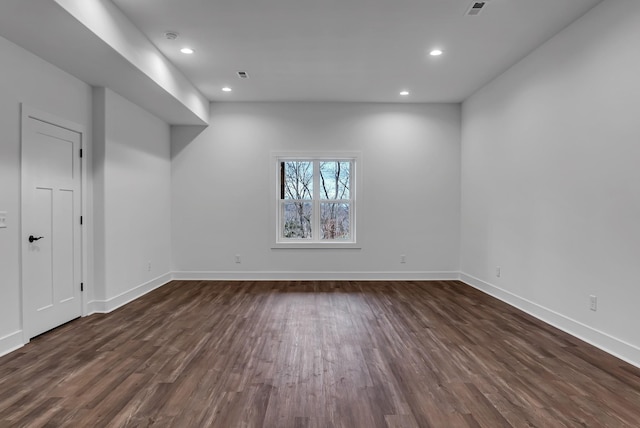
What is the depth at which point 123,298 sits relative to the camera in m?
4.30

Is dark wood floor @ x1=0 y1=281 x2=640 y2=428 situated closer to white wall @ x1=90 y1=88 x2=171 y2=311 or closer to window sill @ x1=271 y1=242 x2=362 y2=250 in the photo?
white wall @ x1=90 y1=88 x2=171 y2=311

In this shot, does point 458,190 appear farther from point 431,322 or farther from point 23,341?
point 23,341

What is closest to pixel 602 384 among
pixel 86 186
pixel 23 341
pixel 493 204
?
pixel 493 204

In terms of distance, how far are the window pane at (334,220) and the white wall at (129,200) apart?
2540 mm

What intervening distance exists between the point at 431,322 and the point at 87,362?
10.1ft

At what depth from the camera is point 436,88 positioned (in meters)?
5.11

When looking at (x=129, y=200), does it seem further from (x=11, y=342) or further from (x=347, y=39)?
(x=347, y=39)

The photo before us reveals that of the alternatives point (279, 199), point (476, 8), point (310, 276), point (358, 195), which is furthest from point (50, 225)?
point (476, 8)

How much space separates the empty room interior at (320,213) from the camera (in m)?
2.33

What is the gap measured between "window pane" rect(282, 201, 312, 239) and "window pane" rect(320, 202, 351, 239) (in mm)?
241

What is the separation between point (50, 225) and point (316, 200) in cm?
367

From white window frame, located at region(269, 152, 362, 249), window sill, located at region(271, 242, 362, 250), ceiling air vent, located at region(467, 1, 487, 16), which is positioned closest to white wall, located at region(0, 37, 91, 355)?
white window frame, located at region(269, 152, 362, 249)

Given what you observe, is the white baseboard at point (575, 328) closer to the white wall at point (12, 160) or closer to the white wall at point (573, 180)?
the white wall at point (573, 180)

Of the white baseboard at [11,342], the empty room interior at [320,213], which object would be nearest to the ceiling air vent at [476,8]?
the empty room interior at [320,213]
